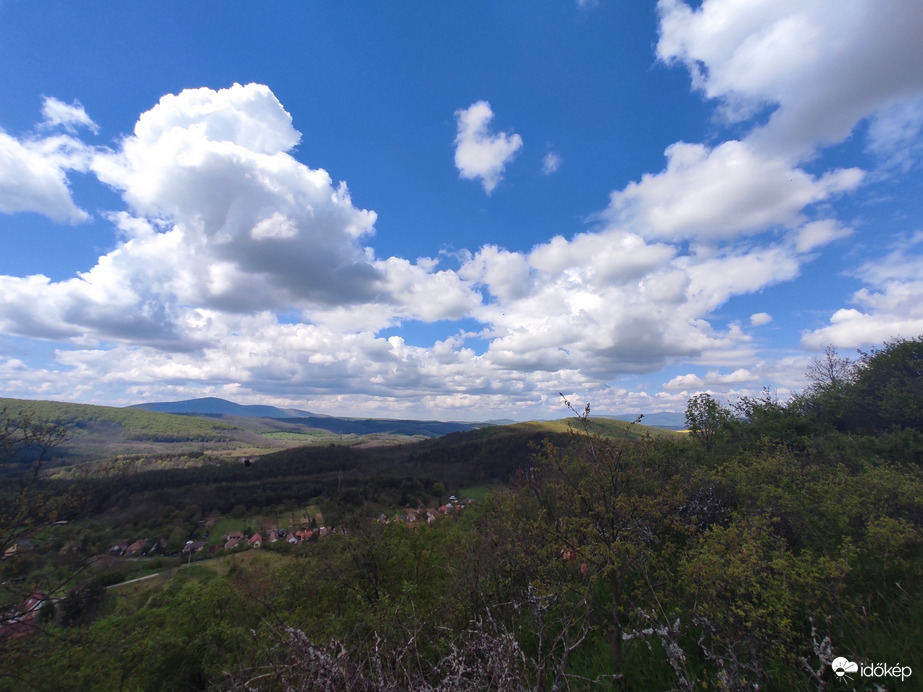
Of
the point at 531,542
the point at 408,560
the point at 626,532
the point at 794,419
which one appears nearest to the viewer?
the point at 626,532

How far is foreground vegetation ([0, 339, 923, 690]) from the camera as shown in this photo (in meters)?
4.77

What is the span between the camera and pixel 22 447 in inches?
513

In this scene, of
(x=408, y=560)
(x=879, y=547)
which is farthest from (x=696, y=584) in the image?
(x=408, y=560)

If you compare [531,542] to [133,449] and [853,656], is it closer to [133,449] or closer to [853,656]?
[853,656]

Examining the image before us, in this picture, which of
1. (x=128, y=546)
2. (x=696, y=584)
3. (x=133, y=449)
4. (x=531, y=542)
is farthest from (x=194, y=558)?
(x=133, y=449)

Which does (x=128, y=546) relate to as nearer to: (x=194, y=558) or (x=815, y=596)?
(x=194, y=558)

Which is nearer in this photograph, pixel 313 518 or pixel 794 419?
pixel 794 419

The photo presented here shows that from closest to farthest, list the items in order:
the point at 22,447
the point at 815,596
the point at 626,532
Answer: the point at 815,596, the point at 626,532, the point at 22,447

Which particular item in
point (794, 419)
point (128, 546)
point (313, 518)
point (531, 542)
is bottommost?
point (128, 546)

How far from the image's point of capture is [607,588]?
1180 cm

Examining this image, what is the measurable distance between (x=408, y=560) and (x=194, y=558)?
68920mm

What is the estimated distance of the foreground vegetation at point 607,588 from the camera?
4766 mm

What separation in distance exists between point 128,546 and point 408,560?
277ft

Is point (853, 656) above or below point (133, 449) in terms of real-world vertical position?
above
